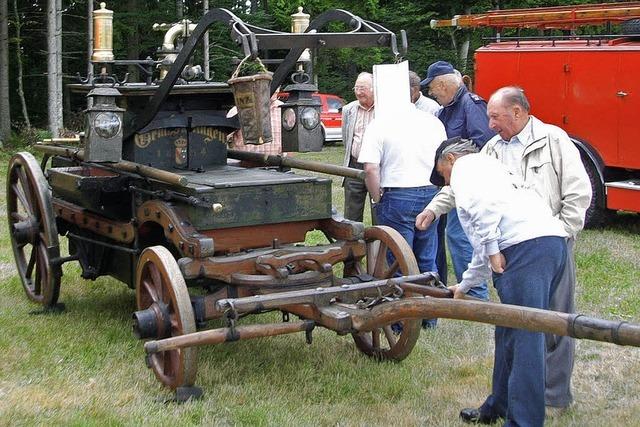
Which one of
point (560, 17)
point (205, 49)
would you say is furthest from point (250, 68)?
point (205, 49)

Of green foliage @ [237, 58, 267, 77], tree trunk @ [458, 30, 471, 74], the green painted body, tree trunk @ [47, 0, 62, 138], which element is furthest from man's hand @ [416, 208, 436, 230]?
tree trunk @ [458, 30, 471, 74]

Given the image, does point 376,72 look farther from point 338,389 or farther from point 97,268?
point 97,268

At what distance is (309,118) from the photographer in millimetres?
6645

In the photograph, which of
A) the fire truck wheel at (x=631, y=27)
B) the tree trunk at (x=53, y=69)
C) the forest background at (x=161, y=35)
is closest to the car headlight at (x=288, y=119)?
the fire truck wheel at (x=631, y=27)

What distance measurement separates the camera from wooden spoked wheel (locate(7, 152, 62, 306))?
7.01 meters

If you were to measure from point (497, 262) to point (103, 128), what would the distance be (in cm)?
261

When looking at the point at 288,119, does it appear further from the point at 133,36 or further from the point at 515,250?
the point at 133,36

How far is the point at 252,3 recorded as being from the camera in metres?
31.0

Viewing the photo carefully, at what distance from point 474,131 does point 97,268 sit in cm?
300

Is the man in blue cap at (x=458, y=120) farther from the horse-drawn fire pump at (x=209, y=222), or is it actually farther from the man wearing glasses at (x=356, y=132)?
the horse-drawn fire pump at (x=209, y=222)

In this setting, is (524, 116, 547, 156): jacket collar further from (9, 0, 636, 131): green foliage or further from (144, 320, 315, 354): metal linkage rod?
(9, 0, 636, 131): green foliage

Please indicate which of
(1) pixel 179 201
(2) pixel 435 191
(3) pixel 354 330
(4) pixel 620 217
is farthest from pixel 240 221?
(4) pixel 620 217

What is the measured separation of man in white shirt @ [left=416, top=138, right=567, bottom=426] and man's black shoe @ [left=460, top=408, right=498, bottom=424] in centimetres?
40

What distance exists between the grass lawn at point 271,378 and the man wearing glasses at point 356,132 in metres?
1.56
